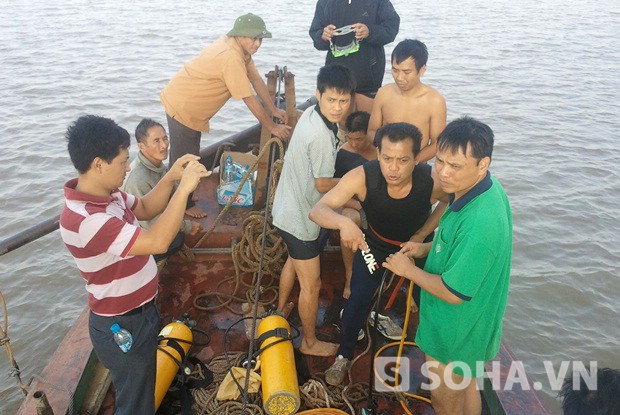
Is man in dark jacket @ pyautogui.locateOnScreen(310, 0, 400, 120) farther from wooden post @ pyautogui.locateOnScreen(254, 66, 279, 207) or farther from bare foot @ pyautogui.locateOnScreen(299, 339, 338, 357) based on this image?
bare foot @ pyautogui.locateOnScreen(299, 339, 338, 357)

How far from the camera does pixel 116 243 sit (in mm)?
2229

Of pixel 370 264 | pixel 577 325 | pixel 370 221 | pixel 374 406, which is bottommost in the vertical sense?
pixel 577 325

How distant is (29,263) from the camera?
266 inches

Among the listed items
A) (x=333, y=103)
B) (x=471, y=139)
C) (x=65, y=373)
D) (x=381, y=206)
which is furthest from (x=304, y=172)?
(x=65, y=373)

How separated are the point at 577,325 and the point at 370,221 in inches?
172

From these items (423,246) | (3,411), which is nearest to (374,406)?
(423,246)

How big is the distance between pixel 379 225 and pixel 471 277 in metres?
0.96

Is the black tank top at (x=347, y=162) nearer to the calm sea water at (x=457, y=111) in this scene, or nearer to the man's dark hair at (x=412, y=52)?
the man's dark hair at (x=412, y=52)

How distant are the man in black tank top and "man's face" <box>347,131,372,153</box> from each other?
3.13 ft

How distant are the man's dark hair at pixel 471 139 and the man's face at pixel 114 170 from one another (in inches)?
61.8

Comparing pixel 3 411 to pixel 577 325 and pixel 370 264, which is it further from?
pixel 577 325

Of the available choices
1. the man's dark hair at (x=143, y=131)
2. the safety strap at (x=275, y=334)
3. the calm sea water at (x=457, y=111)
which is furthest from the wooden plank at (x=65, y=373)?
the calm sea water at (x=457, y=111)

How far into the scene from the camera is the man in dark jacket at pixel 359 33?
5023 millimetres

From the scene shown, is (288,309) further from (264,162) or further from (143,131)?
(143,131)
